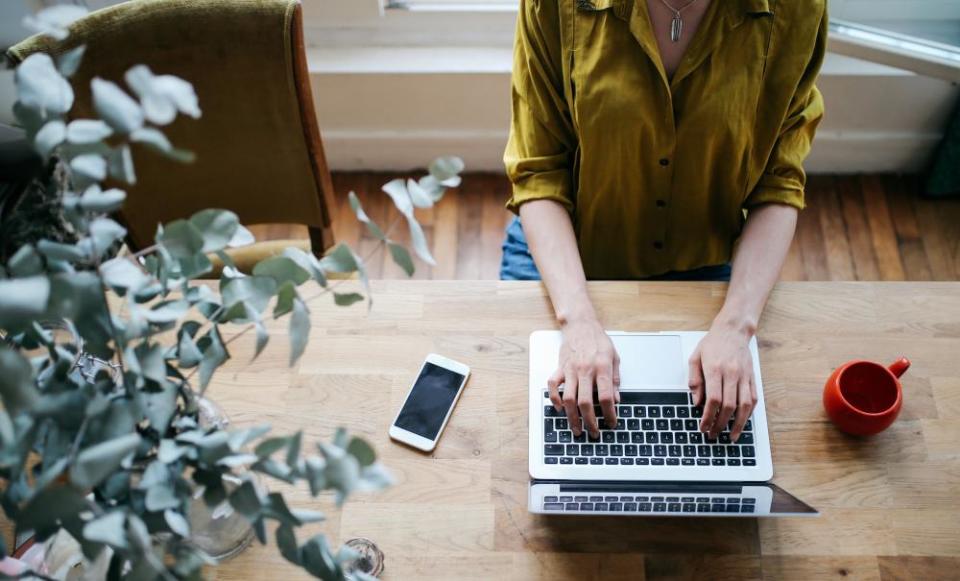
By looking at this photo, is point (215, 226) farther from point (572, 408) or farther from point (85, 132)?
point (572, 408)

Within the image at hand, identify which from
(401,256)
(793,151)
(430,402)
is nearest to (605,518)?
(430,402)

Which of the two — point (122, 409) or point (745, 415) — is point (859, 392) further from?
point (122, 409)

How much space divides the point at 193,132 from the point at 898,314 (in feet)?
3.75

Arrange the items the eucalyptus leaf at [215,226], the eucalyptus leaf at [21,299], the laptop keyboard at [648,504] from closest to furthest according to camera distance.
Answer: the eucalyptus leaf at [21,299] → the eucalyptus leaf at [215,226] → the laptop keyboard at [648,504]

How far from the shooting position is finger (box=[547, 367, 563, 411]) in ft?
3.51

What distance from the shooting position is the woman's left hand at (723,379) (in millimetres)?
1042

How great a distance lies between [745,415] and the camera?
1045 millimetres

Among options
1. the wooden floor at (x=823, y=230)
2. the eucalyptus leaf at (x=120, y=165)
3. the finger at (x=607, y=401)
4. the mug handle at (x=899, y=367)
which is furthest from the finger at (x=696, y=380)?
the wooden floor at (x=823, y=230)

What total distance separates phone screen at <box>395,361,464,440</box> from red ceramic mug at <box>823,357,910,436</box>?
0.50m

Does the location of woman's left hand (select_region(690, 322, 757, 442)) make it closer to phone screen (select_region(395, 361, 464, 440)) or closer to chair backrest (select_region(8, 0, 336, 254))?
phone screen (select_region(395, 361, 464, 440))

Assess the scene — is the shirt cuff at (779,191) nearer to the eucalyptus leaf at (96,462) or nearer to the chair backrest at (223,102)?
the chair backrest at (223,102)

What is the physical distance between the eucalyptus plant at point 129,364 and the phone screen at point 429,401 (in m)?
0.37

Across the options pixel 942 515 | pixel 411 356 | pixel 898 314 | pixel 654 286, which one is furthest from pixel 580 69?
pixel 942 515

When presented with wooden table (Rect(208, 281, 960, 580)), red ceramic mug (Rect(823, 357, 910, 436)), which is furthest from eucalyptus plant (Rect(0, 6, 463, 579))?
red ceramic mug (Rect(823, 357, 910, 436))
